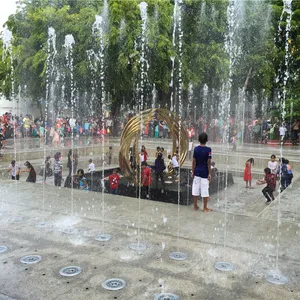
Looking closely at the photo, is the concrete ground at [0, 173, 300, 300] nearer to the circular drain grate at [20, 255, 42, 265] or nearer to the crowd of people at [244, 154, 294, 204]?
the circular drain grate at [20, 255, 42, 265]

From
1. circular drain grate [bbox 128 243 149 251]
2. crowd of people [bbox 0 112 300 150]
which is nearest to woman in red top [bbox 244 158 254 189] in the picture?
crowd of people [bbox 0 112 300 150]

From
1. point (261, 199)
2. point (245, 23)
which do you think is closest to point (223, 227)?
point (261, 199)

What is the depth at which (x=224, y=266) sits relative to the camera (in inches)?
178

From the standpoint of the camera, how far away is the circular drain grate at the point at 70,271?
4.27 meters

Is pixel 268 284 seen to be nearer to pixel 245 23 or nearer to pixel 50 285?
pixel 50 285

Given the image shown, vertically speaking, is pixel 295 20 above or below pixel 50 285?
above

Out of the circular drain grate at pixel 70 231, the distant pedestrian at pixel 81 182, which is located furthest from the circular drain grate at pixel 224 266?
the distant pedestrian at pixel 81 182

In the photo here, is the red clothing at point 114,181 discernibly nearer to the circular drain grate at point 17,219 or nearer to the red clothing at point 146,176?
the red clothing at point 146,176

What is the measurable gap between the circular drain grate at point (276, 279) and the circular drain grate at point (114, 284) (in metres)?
1.56

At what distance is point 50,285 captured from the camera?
13.2 feet

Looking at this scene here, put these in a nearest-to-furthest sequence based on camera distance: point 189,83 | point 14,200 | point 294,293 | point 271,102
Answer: point 294,293 → point 14,200 → point 189,83 → point 271,102

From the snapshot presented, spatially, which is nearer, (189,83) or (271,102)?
(189,83)

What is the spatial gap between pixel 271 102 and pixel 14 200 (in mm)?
27012

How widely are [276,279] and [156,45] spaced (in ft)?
59.2
